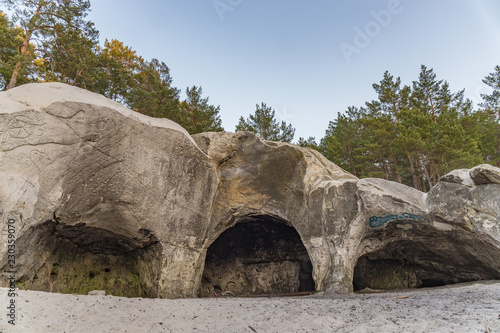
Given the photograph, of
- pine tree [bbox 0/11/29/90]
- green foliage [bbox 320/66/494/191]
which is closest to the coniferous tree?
pine tree [bbox 0/11/29/90]

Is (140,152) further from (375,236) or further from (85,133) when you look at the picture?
(375,236)

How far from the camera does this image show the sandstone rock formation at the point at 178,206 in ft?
21.2

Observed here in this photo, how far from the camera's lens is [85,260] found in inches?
370

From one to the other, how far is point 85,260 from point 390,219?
379 inches

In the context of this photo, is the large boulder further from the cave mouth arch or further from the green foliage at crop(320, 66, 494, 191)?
the green foliage at crop(320, 66, 494, 191)

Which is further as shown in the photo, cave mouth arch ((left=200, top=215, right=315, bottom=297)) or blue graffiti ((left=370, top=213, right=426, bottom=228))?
cave mouth arch ((left=200, top=215, right=315, bottom=297))

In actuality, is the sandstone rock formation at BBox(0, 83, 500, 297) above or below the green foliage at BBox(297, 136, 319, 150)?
below

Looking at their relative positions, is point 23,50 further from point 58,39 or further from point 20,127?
point 20,127

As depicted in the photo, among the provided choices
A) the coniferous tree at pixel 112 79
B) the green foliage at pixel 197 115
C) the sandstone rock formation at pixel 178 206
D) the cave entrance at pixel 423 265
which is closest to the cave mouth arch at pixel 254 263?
the sandstone rock formation at pixel 178 206

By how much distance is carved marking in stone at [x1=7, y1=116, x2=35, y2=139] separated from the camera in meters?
6.16

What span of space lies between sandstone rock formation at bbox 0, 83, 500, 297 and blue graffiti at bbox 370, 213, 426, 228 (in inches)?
1.3

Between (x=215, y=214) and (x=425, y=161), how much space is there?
14.0m

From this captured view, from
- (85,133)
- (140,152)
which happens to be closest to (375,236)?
(140,152)

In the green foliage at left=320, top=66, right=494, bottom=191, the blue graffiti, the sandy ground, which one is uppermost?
the green foliage at left=320, top=66, right=494, bottom=191
